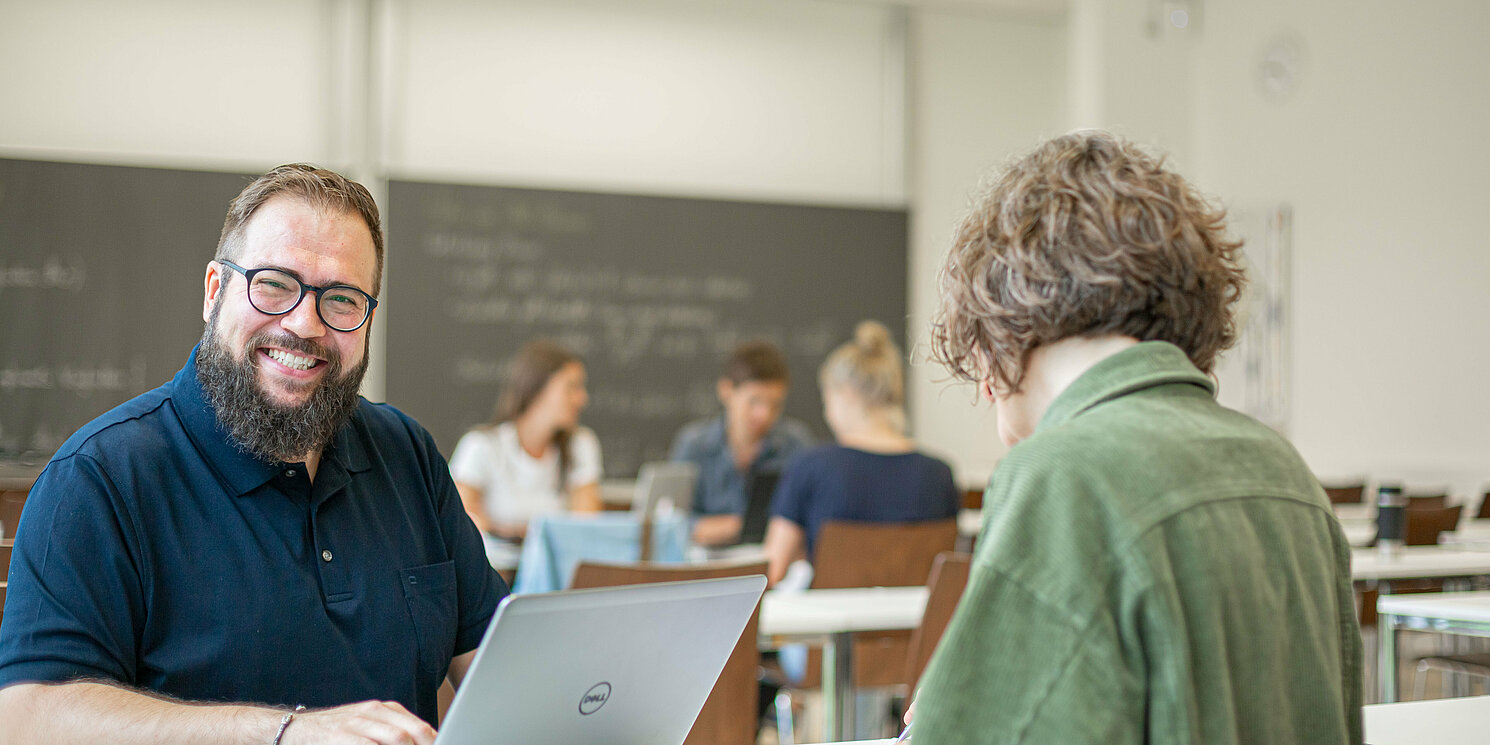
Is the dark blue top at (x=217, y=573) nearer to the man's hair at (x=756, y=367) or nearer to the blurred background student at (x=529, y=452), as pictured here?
the blurred background student at (x=529, y=452)

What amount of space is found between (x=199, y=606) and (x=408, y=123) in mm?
5159

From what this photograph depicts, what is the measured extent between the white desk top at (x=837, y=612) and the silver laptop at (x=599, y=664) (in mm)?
1278

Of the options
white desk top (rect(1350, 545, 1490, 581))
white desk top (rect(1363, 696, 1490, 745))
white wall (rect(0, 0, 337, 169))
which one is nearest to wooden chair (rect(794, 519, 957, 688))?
white desk top (rect(1350, 545, 1490, 581))

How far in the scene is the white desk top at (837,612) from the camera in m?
2.47

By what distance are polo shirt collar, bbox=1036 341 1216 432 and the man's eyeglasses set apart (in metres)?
0.89

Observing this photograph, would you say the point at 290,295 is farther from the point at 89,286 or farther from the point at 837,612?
the point at 89,286

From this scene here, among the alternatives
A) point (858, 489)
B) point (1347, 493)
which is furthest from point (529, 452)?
point (1347, 493)

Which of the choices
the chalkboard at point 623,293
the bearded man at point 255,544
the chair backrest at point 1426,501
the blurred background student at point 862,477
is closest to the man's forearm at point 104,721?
the bearded man at point 255,544

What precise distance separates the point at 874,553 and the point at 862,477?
0.94 ft

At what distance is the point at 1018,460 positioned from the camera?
848 millimetres

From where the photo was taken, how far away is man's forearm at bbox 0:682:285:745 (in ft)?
3.79

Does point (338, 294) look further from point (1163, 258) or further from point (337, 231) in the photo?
point (1163, 258)

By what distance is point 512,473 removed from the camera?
3.91 metres

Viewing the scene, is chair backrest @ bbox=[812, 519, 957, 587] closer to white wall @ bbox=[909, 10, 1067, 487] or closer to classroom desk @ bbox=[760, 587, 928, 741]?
classroom desk @ bbox=[760, 587, 928, 741]
